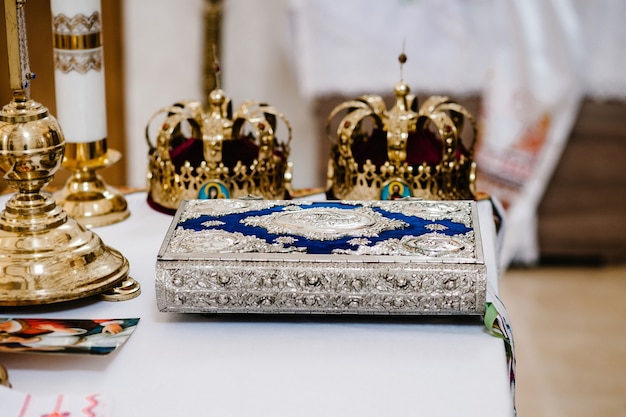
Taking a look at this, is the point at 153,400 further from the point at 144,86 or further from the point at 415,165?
the point at 144,86

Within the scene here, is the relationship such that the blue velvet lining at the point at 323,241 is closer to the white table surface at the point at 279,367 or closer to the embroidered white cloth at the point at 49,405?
the white table surface at the point at 279,367

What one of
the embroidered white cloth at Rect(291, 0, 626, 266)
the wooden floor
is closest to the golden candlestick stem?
the wooden floor

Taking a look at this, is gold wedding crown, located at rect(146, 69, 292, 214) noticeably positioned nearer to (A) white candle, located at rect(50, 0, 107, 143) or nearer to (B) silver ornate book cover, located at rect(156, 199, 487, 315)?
(A) white candle, located at rect(50, 0, 107, 143)

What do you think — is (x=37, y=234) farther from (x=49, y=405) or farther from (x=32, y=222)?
(x=49, y=405)

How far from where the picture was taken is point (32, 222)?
907mm

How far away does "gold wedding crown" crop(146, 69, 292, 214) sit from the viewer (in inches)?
47.0

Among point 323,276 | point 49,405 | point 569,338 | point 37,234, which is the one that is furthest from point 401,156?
point 569,338

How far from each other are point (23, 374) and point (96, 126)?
48cm

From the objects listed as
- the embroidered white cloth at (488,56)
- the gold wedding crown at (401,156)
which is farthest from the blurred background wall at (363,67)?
the gold wedding crown at (401,156)

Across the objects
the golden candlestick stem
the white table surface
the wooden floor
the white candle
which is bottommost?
the wooden floor

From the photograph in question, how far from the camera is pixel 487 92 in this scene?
2.52m

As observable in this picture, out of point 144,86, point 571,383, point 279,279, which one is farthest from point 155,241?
point 144,86

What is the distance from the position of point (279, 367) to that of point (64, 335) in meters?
0.19

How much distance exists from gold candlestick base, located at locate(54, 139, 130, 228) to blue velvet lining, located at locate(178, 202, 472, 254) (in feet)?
0.87
